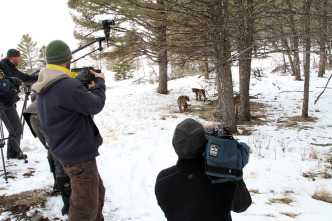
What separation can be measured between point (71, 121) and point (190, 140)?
1172 mm

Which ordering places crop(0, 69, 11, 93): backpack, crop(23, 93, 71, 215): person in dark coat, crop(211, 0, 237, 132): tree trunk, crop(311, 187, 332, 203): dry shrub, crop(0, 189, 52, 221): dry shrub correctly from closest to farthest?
crop(23, 93, 71, 215): person in dark coat
crop(0, 189, 52, 221): dry shrub
crop(311, 187, 332, 203): dry shrub
crop(0, 69, 11, 93): backpack
crop(211, 0, 237, 132): tree trunk

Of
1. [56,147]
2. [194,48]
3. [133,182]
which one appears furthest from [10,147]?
[194,48]

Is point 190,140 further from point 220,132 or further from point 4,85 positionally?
point 4,85

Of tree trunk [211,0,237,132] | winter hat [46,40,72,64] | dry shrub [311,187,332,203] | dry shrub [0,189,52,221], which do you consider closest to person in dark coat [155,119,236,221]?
winter hat [46,40,72,64]

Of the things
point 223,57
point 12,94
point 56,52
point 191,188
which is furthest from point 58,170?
point 223,57

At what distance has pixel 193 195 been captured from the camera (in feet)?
4.56

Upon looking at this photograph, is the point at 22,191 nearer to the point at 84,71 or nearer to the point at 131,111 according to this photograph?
the point at 84,71

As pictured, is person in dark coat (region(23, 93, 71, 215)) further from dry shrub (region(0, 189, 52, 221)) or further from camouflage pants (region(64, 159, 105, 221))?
camouflage pants (region(64, 159, 105, 221))

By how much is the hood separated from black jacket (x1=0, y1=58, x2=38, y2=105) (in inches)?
101

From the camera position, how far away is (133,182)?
3.91 metres

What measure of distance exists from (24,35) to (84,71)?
42474 mm

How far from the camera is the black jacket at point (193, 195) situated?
1.37 meters

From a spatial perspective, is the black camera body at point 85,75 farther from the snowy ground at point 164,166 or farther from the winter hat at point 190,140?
the snowy ground at point 164,166

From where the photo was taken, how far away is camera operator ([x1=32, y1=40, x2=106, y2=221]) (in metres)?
1.89
